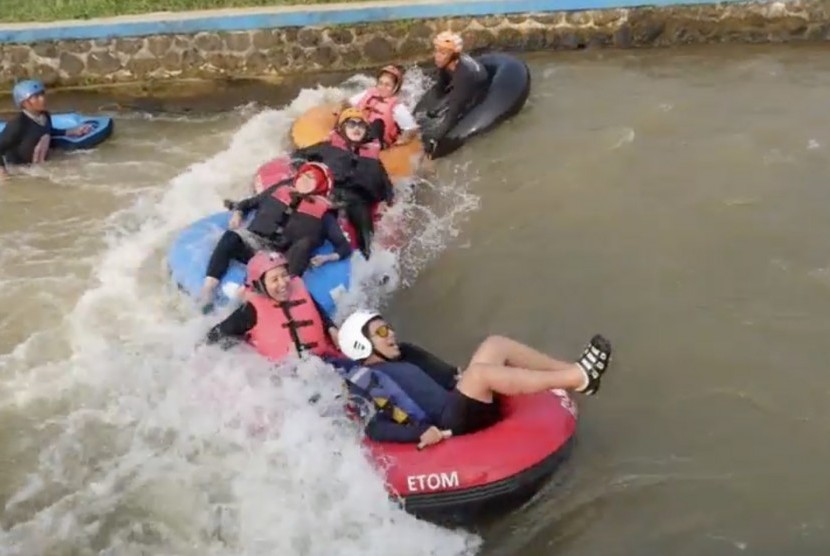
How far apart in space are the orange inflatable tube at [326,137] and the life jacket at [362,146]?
278 mm

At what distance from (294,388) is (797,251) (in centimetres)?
363

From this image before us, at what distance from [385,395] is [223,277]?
1891 millimetres

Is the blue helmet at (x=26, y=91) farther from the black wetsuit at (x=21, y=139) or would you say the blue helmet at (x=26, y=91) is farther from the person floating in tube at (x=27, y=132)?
the black wetsuit at (x=21, y=139)

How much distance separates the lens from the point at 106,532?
5.21 m

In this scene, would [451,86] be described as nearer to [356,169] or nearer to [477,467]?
[356,169]

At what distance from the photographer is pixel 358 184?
7.60 meters

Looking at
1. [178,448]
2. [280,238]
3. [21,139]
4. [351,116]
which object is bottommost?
[178,448]

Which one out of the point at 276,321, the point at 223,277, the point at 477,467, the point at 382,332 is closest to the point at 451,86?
the point at 223,277

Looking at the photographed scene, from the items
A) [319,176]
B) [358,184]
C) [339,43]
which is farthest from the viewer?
[339,43]

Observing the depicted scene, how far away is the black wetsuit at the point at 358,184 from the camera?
7.35m

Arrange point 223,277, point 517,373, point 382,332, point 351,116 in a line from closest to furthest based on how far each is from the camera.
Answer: point 517,373, point 382,332, point 223,277, point 351,116

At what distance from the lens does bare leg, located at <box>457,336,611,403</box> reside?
5.03 metres

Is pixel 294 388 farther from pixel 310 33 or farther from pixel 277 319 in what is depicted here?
pixel 310 33

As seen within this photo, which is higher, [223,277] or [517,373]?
[517,373]
